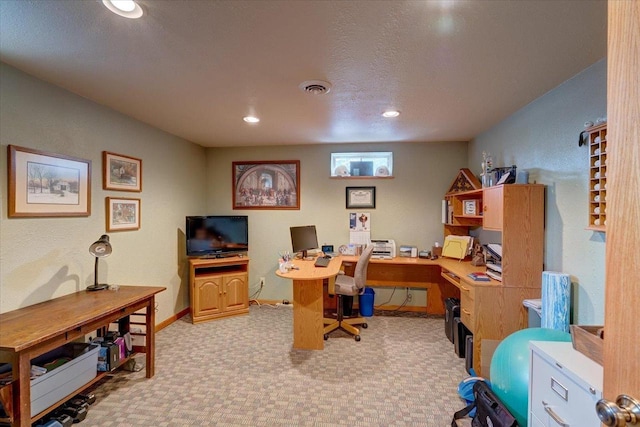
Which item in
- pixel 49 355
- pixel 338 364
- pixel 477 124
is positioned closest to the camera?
pixel 49 355

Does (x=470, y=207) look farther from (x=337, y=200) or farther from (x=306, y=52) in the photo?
(x=306, y=52)

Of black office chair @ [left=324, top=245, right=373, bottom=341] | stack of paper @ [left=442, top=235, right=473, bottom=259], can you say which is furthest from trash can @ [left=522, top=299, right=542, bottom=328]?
black office chair @ [left=324, top=245, right=373, bottom=341]

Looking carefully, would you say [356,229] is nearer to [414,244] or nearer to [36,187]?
[414,244]

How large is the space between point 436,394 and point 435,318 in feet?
5.63

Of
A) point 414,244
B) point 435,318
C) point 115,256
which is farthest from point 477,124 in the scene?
point 115,256

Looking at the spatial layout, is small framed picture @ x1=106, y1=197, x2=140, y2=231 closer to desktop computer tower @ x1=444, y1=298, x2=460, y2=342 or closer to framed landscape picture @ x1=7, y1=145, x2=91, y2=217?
framed landscape picture @ x1=7, y1=145, x2=91, y2=217

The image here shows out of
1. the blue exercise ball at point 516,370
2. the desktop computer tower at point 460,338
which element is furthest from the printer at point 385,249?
the blue exercise ball at point 516,370

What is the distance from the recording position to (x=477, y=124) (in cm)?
317

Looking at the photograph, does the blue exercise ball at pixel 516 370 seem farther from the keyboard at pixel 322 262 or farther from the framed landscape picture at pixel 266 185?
the framed landscape picture at pixel 266 185

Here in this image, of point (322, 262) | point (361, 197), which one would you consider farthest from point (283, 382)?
point (361, 197)

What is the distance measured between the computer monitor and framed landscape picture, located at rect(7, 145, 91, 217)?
7.07ft

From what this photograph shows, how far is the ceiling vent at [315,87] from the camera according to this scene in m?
2.10

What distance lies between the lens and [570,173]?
6.82 ft

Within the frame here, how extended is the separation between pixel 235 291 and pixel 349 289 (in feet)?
5.37
